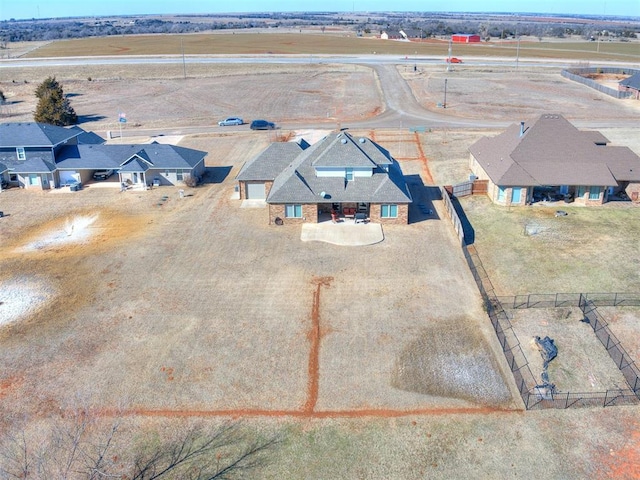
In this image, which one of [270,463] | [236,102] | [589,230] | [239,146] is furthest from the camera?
[236,102]

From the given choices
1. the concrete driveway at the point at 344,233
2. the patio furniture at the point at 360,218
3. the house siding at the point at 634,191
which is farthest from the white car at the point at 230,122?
the house siding at the point at 634,191

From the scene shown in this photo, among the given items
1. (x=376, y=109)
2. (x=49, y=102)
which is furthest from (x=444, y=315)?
(x=49, y=102)

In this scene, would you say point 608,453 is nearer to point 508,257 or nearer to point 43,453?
point 508,257

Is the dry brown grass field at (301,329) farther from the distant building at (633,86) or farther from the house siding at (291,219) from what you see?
the distant building at (633,86)

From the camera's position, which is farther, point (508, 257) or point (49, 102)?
point (49, 102)

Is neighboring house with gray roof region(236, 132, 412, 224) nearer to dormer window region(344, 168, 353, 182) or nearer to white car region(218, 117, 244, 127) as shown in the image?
dormer window region(344, 168, 353, 182)

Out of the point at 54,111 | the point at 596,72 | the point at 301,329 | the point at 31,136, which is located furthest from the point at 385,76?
the point at 301,329

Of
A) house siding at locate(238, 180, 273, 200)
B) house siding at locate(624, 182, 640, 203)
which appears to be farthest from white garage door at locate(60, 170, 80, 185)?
house siding at locate(624, 182, 640, 203)
